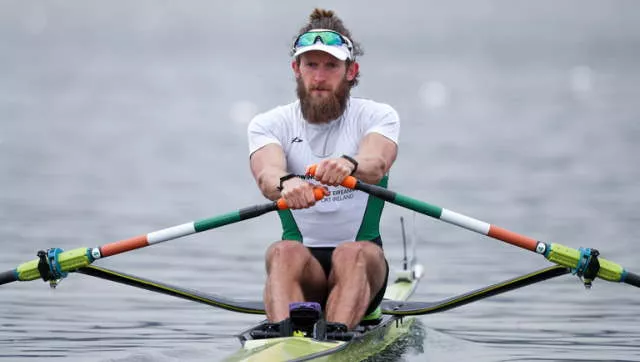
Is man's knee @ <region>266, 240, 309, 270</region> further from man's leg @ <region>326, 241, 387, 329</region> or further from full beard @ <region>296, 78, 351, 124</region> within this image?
full beard @ <region>296, 78, 351, 124</region>

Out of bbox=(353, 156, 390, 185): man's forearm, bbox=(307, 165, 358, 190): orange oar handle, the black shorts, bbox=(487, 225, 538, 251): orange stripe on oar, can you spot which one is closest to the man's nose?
bbox=(353, 156, 390, 185): man's forearm

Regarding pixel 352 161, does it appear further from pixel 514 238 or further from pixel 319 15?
pixel 319 15

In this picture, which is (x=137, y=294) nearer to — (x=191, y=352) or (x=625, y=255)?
(x=191, y=352)

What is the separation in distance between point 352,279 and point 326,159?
33.7 inches

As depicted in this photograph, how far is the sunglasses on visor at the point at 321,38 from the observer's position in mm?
10508

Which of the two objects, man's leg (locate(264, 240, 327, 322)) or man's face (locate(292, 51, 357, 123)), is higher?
man's face (locate(292, 51, 357, 123))

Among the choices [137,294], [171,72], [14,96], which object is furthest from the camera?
[171,72]

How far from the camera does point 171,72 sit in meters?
72.1

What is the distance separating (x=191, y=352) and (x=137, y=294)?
3.08 m

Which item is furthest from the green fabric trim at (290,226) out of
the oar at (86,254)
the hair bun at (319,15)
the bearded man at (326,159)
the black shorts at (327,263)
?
the hair bun at (319,15)

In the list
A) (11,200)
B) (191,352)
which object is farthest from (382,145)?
(11,200)

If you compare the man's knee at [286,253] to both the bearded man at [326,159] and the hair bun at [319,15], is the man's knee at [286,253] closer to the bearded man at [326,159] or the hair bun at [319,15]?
the bearded man at [326,159]

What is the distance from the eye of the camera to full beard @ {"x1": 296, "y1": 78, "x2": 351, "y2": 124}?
34.7 feet

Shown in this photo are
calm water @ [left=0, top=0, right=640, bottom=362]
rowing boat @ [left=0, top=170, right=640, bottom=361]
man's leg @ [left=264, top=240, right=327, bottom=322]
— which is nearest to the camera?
rowing boat @ [left=0, top=170, right=640, bottom=361]
